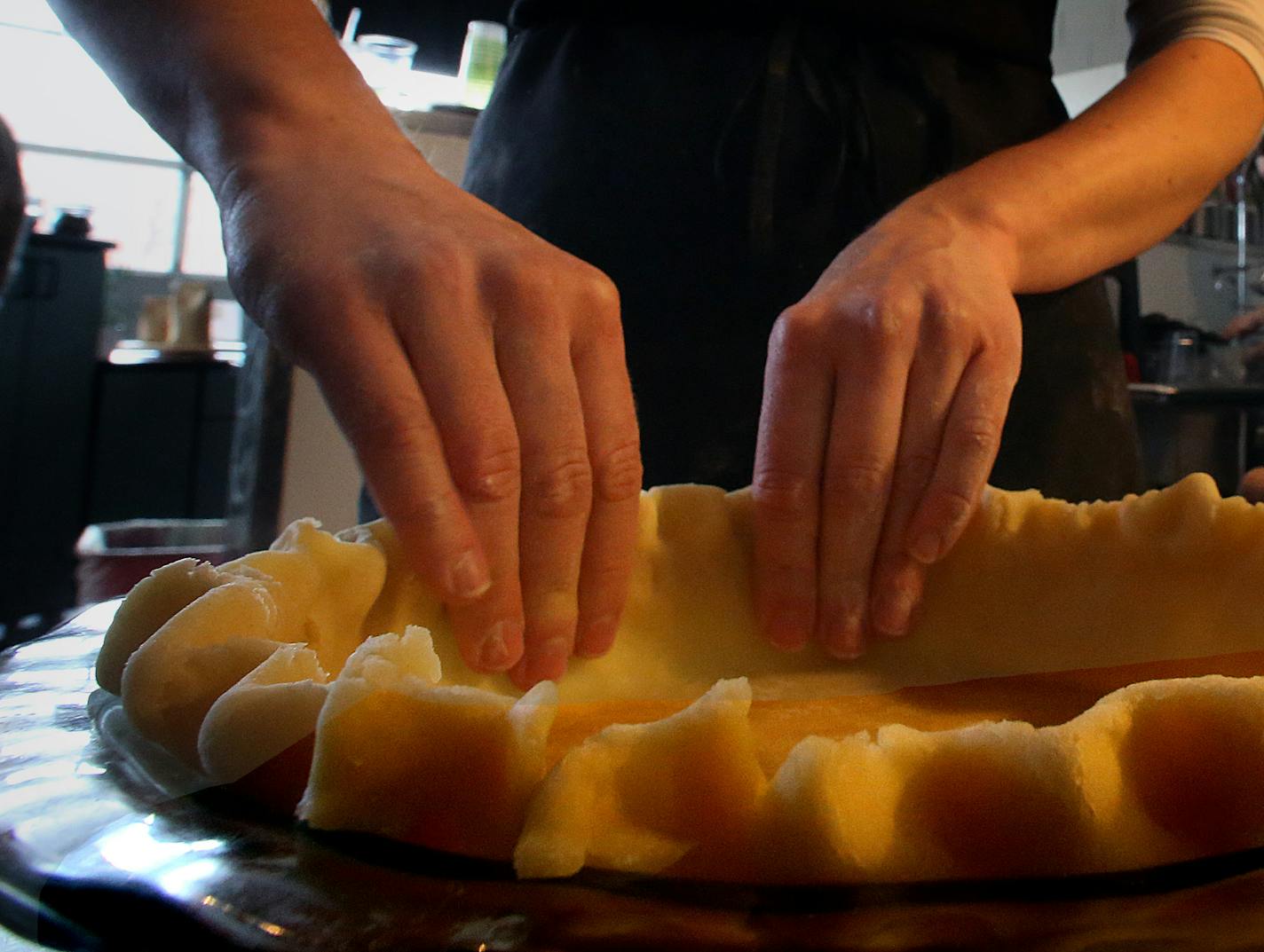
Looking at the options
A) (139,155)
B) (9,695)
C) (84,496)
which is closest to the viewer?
(9,695)

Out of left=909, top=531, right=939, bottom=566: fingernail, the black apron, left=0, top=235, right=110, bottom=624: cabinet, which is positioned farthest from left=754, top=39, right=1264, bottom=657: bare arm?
left=0, top=235, right=110, bottom=624: cabinet

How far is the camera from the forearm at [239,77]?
1.69ft

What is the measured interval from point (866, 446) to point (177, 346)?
328 centimetres

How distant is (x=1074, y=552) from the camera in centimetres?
51

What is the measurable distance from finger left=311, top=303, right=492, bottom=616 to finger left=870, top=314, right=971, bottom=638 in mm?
209

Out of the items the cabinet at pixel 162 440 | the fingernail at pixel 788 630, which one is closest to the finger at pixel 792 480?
the fingernail at pixel 788 630

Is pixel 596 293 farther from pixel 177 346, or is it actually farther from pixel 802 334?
pixel 177 346

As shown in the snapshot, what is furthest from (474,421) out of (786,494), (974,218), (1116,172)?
(1116,172)

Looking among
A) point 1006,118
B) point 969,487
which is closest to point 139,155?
point 1006,118

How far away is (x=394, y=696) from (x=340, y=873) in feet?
0.14

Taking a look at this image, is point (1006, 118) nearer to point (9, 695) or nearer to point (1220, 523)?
point (1220, 523)

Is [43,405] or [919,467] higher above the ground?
[43,405]

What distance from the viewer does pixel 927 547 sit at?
1.70 ft

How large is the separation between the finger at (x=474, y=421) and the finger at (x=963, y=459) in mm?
199
